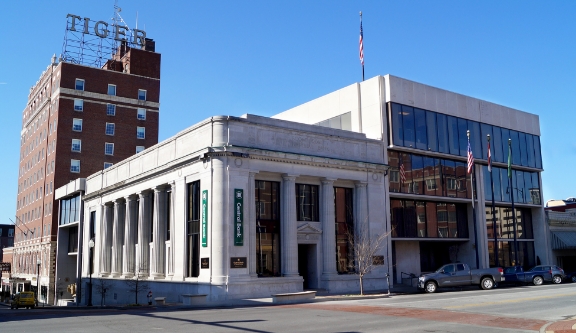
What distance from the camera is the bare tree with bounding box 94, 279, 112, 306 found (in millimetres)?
49578

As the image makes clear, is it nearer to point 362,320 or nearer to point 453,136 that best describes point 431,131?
point 453,136

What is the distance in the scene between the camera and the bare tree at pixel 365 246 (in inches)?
1527

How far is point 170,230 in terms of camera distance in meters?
40.9

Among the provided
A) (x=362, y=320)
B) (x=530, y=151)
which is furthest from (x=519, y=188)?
(x=362, y=320)

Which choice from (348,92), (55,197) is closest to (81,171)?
(55,197)

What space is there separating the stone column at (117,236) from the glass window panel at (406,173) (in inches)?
1024

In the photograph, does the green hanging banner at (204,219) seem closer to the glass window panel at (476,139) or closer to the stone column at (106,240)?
the stone column at (106,240)

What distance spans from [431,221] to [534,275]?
9.62m

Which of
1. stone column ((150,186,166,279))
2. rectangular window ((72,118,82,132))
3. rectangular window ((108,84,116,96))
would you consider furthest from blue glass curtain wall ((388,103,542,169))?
rectangular window ((72,118,82,132))

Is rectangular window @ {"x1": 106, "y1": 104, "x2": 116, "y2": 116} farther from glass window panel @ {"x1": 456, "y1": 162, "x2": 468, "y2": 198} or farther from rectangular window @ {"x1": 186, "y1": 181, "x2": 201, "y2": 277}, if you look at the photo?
glass window panel @ {"x1": 456, "y1": 162, "x2": 468, "y2": 198}

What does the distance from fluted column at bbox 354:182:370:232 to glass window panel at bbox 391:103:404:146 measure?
536 cm

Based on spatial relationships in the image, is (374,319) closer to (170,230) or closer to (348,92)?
(170,230)

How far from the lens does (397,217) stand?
4547 cm

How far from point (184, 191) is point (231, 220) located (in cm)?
556
